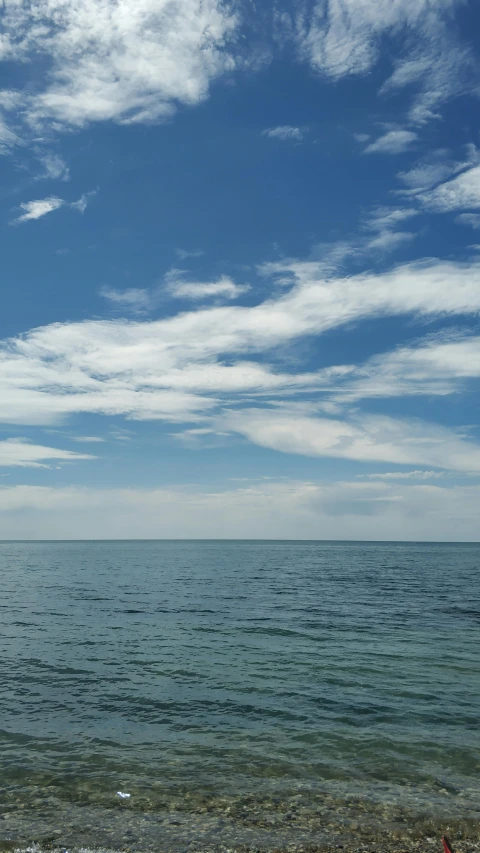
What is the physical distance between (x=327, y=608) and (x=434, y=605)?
34.5 feet

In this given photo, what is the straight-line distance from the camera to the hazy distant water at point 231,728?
38.5 ft

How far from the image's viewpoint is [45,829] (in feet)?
36.1

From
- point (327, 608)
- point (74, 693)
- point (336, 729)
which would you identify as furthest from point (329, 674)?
point (327, 608)

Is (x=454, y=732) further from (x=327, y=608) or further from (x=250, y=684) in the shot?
(x=327, y=608)

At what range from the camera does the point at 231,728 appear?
17.4 meters

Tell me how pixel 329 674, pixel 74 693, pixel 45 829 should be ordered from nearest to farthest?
pixel 45 829 < pixel 74 693 < pixel 329 674

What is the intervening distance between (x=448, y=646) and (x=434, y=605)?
65.7 feet

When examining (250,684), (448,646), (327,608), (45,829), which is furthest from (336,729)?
(327,608)

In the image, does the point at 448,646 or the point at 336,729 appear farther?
the point at 448,646

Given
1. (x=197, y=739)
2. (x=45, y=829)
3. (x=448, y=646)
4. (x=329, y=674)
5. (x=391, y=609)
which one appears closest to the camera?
(x=45, y=829)

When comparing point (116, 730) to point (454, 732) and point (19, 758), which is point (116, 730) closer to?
point (19, 758)

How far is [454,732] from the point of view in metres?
17.0

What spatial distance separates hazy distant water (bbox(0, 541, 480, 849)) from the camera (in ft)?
38.5

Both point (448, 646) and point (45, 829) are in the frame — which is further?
point (448, 646)
